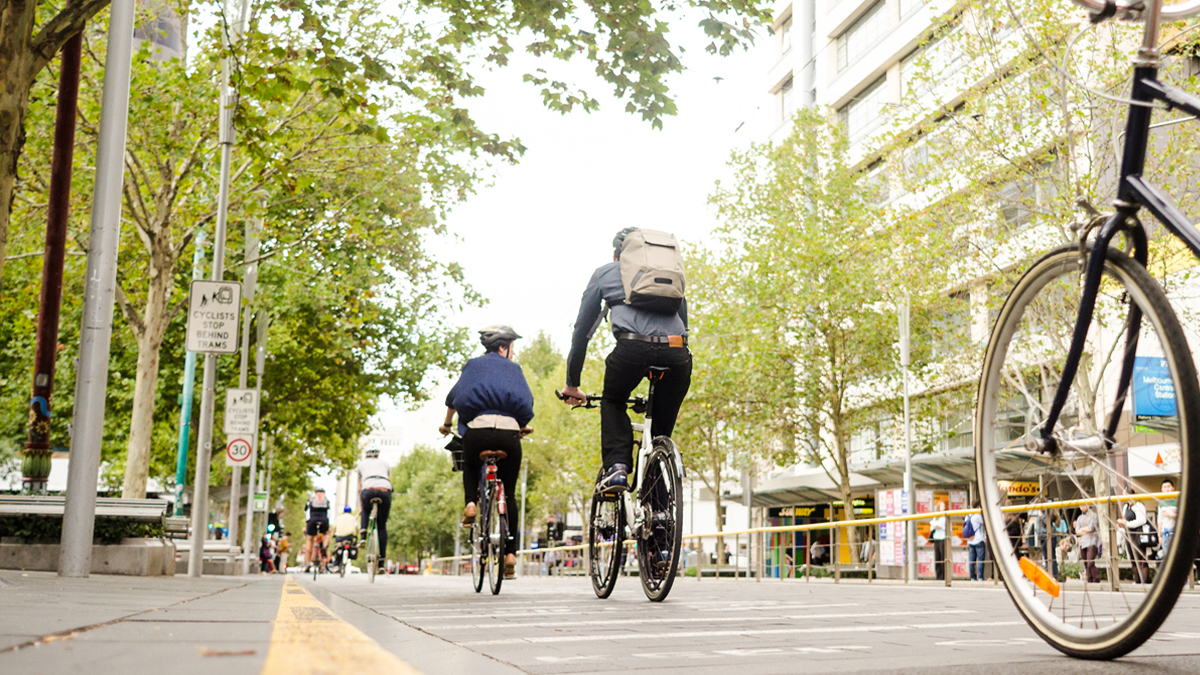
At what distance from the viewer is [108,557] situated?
11594 mm

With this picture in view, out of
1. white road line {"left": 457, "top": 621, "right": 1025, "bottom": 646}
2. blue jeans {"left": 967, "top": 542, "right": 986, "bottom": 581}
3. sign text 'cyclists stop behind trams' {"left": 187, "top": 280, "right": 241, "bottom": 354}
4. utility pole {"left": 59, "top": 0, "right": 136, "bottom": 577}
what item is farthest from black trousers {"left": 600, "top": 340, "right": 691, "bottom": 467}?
sign text 'cyclists stop behind trams' {"left": 187, "top": 280, "right": 241, "bottom": 354}

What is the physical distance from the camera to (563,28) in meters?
9.82

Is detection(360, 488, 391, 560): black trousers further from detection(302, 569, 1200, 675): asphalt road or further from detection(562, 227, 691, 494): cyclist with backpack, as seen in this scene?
detection(302, 569, 1200, 675): asphalt road

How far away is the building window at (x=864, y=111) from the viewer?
43.3 metres

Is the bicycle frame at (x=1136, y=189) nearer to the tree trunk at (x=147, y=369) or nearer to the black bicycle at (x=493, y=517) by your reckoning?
the black bicycle at (x=493, y=517)

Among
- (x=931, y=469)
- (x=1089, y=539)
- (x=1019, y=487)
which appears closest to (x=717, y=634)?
(x=1019, y=487)

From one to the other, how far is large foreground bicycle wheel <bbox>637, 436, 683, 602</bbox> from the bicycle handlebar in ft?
12.7

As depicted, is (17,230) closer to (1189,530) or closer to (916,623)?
(916,623)

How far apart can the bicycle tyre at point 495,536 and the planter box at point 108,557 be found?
4633 mm

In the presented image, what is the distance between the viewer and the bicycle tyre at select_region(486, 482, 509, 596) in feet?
26.7

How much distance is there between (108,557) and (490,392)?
5714 mm

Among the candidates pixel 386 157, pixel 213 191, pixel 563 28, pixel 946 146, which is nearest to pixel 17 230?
pixel 213 191

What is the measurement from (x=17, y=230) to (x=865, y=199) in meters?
23.7

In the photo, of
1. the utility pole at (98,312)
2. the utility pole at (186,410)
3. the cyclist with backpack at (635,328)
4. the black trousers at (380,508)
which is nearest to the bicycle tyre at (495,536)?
the cyclist with backpack at (635,328)
